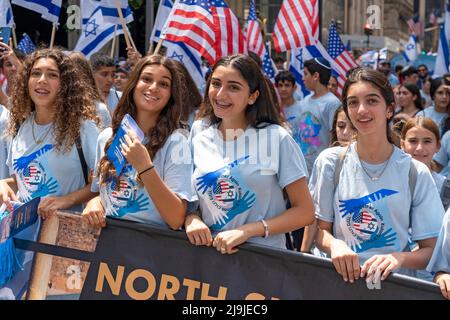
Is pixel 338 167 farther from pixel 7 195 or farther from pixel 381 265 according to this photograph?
pixel 7 195

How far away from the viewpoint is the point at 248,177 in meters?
3.92

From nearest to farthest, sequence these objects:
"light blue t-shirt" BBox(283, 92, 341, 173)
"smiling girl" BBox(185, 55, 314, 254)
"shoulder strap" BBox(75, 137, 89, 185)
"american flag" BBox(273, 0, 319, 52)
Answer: "smiling girl" BBox(185, 55, 314, 254), "shoulder strap" BBox(75, 137, 89, 185), "light blue t-shirt" BBox(283, 92, 341, 173), "american flag" BBox(273, 0, 319, 52)

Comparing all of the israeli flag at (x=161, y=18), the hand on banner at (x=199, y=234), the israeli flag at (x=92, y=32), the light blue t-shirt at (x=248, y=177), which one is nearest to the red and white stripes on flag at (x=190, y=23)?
the israeli flag at (x=161, y=18)

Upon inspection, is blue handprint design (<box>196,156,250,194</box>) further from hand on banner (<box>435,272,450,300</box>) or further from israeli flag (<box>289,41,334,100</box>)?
israeli flag (<box>289,41,334,100</box>)

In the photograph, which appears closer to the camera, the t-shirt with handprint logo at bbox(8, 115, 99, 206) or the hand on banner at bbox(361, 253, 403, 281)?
the hand on banner at bbox(361, 253, 403, 281)

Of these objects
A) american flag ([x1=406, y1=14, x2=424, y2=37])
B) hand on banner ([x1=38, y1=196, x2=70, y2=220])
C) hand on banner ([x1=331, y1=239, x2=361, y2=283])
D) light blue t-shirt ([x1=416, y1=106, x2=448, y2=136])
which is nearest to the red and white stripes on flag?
light blue t-shirt ([x1=416, y1=106, x2=448, y2=136])

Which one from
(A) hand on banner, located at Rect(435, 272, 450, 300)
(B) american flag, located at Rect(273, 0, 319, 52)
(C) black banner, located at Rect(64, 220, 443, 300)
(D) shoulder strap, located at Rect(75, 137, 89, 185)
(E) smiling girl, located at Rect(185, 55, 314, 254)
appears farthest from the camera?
(B) american flag, located at Rect(273, 0, 319, 52)

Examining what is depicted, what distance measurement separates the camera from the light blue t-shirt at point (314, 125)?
8.70 m

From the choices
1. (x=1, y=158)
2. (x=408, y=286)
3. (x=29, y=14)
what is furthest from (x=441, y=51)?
(x=29, y=14)

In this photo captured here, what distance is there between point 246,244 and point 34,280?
3.79 ft

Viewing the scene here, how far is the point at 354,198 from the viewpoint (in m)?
3.93

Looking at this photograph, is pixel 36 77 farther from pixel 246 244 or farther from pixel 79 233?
pixel 246 244

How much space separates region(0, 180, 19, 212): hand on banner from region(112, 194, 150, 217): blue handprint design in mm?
722

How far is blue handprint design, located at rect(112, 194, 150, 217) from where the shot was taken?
4062 millimetres
